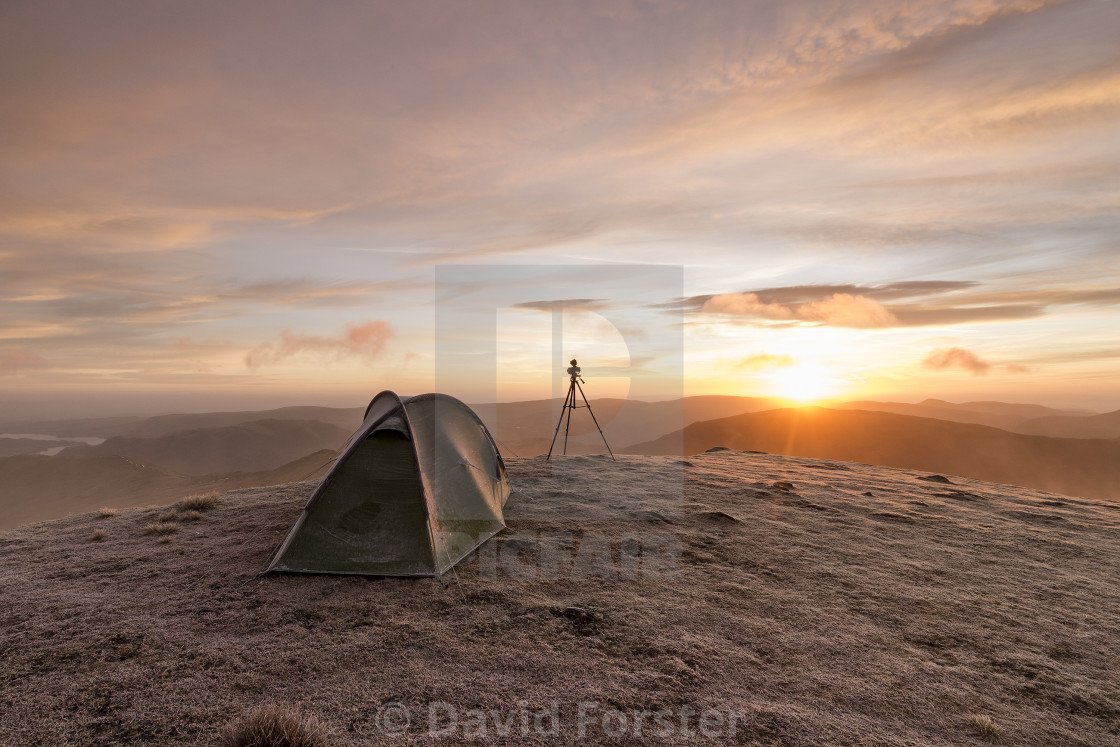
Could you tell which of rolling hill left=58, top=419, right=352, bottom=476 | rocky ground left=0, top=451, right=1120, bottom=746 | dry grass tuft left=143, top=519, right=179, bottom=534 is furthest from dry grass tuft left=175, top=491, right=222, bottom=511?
rolling hill left=58, top=419, right=352, bottom=476

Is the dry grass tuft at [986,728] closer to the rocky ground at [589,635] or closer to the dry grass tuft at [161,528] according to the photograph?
the rocky ground at [589,635]

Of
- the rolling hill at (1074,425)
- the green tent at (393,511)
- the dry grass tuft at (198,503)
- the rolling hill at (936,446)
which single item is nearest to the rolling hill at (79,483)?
the dry grass tuft at (198,503)

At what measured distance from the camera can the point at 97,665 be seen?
4.73m

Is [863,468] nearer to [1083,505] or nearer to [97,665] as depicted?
[1083,505]

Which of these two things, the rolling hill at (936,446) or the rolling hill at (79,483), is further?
the rolling hill at (79,483)

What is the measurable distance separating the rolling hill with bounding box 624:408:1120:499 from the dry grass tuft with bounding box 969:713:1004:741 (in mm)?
47627

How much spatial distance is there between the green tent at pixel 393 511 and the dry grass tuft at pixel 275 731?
10.3 ft

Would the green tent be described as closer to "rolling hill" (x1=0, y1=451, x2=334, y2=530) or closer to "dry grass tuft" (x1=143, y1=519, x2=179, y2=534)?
"dry grass tuft" (x1=143, y1=519, x2=179, y2=534)

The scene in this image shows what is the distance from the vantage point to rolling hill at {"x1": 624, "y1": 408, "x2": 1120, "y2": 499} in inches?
1954

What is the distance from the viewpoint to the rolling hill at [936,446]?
49625 mm

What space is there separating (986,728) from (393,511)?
7.43 metres

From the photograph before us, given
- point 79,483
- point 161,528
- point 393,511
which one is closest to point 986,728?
point 393,511

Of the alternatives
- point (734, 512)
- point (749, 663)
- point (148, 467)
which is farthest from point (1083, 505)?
point (148, 467)

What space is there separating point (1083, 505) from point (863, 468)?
226 inches
